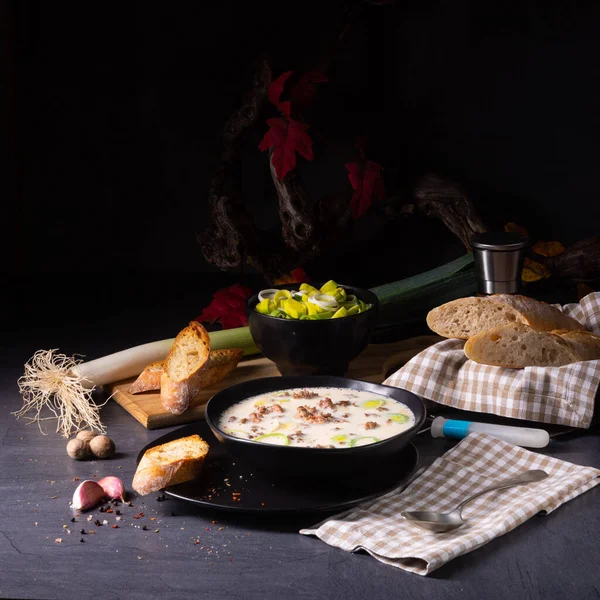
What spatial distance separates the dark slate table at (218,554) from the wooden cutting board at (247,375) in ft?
0.51

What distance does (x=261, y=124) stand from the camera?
3137mm

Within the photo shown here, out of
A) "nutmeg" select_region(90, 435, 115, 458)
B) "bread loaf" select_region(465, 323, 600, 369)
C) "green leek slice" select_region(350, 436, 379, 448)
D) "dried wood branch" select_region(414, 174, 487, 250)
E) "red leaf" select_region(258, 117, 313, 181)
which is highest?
"red leaf" select_region(258, 117, 313, 181)

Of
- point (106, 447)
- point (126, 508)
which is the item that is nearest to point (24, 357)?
point (106, 447)

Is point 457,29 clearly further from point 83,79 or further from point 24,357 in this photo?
point 24,357

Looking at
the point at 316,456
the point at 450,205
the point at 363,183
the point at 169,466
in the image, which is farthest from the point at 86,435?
the point at 450,205

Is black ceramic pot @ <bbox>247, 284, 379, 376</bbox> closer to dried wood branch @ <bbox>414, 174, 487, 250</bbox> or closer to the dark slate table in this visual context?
the dark slate table

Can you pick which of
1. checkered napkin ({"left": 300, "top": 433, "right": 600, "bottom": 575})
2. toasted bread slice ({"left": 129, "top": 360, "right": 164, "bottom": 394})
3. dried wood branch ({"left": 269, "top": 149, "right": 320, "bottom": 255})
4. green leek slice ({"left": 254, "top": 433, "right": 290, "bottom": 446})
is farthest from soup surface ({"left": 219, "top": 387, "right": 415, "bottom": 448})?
dried wood branch ({"left": 269, "top": 149, "right": 320, "bottom": 255})

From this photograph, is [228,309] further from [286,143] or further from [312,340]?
[312,340]

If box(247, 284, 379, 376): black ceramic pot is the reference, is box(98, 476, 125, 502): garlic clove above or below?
below

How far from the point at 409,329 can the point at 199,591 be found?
146 centimetres

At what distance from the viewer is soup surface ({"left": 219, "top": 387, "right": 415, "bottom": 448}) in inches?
65.6

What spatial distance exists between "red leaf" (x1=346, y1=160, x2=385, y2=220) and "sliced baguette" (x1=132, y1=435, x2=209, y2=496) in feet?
4.53

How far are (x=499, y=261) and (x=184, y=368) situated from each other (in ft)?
3.08

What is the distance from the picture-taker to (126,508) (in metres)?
1.70
